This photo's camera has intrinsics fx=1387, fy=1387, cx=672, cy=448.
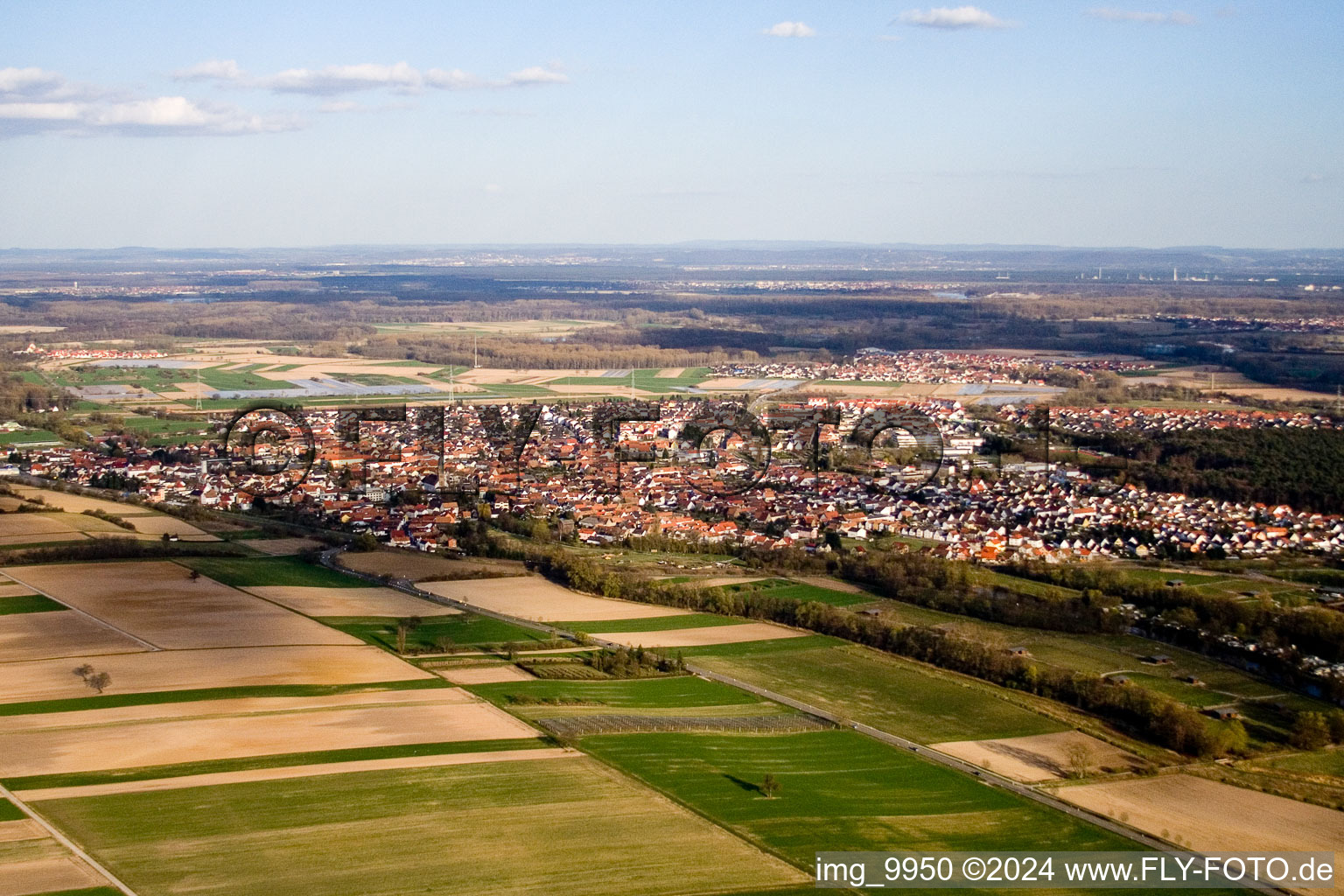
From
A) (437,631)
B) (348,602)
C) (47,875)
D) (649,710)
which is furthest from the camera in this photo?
(348,602)

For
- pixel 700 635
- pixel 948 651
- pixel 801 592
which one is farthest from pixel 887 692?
pixel 801 592

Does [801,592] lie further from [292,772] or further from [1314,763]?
[292,772]

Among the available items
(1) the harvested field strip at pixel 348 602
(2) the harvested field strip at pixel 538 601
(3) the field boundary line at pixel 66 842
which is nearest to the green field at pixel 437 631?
(1) the harvested field strip at pixel 348 602

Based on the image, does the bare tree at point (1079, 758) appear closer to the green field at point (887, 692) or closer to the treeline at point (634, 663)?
the green field at point (887, 692)

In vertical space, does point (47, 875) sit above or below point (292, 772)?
above

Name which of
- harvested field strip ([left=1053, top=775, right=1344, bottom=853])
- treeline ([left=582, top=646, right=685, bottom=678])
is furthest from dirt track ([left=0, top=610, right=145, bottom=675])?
harvested field strip ([left=1053, top=775, right=1344, bottom=853])

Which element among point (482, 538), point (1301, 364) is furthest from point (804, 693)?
point (1301, 364)

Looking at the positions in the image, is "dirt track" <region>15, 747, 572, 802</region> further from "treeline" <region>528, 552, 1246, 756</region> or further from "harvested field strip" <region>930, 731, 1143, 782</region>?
"treeline" <region>528, 552, 1246, 756</region>
